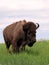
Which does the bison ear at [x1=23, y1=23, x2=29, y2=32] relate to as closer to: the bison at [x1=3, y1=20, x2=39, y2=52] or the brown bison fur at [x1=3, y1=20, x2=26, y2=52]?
the bison at [x1=3, y1=20, x2=39, y2=52]

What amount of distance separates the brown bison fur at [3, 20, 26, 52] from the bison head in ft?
0.62

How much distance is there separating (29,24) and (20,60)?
319cm

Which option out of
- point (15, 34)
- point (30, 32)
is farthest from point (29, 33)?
point (15, 34)

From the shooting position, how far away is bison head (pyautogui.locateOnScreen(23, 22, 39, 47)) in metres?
12.9

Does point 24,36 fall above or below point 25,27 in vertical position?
below

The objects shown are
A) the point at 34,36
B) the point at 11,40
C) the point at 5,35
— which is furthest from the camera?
the point at 5,35

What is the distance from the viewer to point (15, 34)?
13.3 m

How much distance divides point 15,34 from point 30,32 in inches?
27.5

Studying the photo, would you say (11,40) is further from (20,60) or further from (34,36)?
(20,60)

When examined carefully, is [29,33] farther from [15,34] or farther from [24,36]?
[15,34]

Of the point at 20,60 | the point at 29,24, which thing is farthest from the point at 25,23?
the point at 20,60

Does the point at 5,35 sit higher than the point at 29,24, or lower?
lower

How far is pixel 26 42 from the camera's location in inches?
514

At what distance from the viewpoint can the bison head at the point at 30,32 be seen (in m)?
12.9
